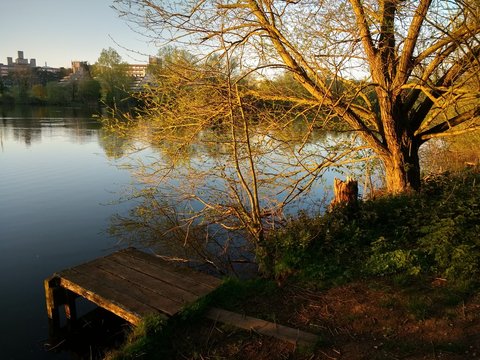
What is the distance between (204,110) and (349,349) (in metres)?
5.12

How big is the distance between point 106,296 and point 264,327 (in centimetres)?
230

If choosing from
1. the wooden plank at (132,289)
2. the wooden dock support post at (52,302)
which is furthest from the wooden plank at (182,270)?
the wooden dock support post at (52,302)

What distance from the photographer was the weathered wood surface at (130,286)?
15.8 feet

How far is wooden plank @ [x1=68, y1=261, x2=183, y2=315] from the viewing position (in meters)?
4.75

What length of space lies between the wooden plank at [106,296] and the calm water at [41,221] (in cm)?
117

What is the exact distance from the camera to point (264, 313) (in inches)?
186

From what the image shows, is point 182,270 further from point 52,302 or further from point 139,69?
point 139,69

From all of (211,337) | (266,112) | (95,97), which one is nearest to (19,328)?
(211,337)

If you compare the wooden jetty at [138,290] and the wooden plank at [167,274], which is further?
the wooden plank at [167,274]

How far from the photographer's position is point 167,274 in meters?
5.71

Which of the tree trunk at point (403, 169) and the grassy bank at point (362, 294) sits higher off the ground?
the tree trunk at point (403, 169)

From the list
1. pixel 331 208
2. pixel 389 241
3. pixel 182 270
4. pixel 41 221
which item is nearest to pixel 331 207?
pixel 331 208

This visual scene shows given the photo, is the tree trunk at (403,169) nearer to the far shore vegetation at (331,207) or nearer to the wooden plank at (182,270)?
the far shore vegetation at (331,207)

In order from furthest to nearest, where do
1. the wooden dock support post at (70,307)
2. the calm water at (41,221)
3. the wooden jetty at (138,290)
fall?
the calm water at (41,221), the wooden dock support post at (70,307), the wooden jetty at (138,290)
